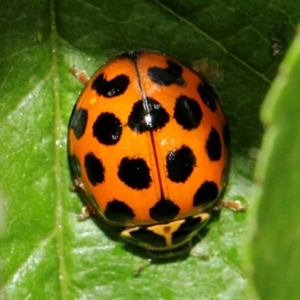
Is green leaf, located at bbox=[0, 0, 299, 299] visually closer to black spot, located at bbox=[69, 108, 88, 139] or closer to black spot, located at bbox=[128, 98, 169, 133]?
black spot, located at bbox=[69, 108, 88, 139]

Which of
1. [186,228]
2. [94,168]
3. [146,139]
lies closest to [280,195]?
[146,139]

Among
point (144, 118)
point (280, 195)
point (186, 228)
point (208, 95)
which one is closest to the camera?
point (280, 195)

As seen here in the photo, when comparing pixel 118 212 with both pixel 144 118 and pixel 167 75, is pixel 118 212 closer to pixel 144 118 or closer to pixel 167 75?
pixel 144 118

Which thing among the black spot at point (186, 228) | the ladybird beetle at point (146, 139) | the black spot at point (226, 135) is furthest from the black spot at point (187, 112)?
the black spot at point (186, 228)

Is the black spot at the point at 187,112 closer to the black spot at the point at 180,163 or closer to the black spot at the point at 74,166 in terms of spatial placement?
the black spot at the point at 180,163

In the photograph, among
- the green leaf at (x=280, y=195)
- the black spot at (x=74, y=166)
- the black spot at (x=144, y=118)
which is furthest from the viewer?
the black spot at (x=74, y=166)

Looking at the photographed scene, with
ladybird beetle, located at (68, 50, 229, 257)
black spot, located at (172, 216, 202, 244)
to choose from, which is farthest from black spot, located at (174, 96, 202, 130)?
black spot, located at (172, 216, 202, 244)
